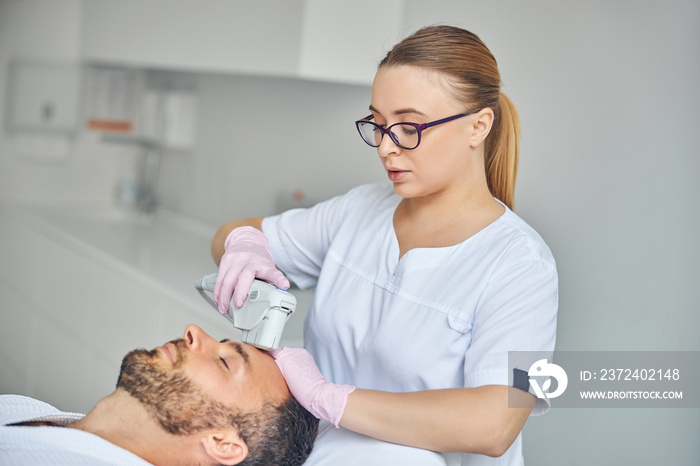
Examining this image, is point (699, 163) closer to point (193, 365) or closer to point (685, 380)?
point (685, 380)

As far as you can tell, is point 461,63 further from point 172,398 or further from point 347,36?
point 347,36

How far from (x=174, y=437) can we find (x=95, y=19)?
272 centimetres

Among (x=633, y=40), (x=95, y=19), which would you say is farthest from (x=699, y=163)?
(x=95, y=19)

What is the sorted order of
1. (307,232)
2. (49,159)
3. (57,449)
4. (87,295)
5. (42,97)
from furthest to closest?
(49,159)
(42,97)
(87,295)
(307,232)
(57,449)

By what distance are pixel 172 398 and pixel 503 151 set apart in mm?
792

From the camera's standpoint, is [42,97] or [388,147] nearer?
[388,147]

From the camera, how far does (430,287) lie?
4.35 ft

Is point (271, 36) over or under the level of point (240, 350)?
over

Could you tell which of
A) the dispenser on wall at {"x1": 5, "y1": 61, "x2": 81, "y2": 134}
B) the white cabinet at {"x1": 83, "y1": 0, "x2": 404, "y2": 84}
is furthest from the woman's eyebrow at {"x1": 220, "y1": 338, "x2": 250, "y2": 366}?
the dispenser on wall at {"x1": 5, "y1": 61, "x2": 81, "y2": 134}

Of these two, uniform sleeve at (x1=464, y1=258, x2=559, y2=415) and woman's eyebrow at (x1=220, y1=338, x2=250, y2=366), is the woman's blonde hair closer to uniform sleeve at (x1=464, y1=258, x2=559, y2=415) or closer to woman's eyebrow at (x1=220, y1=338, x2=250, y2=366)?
uniform sleeve at (x1=464, y1=258, x2=559, y2=415)

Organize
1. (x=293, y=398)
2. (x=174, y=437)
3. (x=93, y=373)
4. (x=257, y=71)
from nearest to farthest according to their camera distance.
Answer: (x=174, y=437) → (x=293, y=398) → (x=257, y=71) → (x=93, y=373)

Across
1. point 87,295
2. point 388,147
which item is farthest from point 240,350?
point 87,295

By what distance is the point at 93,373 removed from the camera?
2.91 metres

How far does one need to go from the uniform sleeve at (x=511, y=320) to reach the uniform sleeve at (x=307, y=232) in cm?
49
